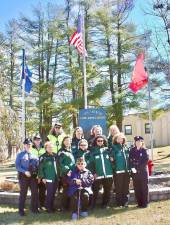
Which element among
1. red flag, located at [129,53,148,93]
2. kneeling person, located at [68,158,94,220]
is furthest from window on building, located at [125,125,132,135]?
kneeling person, located at [68,158,94,220]

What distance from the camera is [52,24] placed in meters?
33.3

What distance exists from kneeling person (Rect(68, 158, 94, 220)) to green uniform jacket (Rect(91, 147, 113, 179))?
0.31 metres

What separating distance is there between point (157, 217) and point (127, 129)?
127ft

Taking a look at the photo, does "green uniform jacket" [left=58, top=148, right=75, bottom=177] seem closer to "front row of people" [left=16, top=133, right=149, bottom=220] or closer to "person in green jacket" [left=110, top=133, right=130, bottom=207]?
"front row of people" [left=16, top=133, right=149, bottom=220]

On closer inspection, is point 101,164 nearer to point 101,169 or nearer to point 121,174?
point 101,169

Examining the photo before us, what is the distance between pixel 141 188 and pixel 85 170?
1.18 meters

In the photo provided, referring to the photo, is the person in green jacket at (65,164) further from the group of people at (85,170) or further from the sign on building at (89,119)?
the sign on building at (89,119)

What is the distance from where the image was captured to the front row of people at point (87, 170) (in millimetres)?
8859

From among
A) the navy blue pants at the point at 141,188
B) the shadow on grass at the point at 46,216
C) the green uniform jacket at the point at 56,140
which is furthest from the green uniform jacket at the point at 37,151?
the navy blue pants at the point at 141,188

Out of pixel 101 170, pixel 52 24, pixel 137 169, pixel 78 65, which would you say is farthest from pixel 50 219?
pixel 52 24

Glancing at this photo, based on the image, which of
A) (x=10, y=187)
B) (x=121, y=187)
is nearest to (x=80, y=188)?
(x=121, y=187)

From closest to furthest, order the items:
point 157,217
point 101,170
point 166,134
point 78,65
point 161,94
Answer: point 157,217 < point 101,170 < point 161,94 < point 78,65 < point 166,134

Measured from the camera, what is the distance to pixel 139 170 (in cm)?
914

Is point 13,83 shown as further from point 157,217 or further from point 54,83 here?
point 157,217
